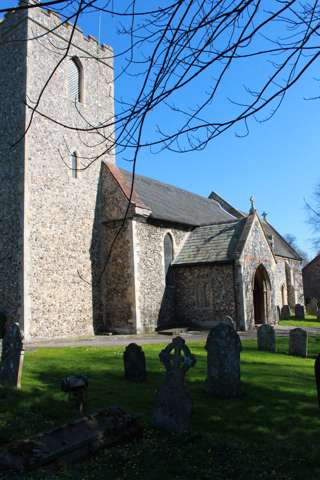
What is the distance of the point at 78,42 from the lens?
1961 centimetres

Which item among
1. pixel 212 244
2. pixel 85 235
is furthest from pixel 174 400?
pixel 212 244

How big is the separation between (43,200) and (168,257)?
6920 millimetres

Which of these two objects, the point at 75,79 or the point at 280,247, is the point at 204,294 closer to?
the point at 75,79

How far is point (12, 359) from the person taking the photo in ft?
24.2

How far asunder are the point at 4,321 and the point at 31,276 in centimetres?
191

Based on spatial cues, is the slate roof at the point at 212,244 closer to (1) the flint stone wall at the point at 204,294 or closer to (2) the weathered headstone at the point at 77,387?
(1) the flint stone wall at the point at 204,294

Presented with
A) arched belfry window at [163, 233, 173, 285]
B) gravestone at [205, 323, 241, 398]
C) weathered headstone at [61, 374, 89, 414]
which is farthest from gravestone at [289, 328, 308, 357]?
arched belfry window at [163, 233, 173, 285]

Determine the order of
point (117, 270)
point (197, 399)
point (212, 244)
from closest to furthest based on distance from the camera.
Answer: point (197, 399) < point (117, 270) < point (212, 244)

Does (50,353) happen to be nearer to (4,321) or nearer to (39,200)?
(4,321)

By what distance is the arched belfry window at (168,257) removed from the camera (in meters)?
20.9

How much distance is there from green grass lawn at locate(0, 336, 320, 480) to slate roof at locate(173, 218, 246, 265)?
34.7 ft

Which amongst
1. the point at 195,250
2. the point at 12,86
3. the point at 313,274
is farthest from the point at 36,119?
the point at 313,274

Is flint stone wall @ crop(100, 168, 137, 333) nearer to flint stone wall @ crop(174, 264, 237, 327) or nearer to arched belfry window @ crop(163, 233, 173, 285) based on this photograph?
arched belfry window @ crop(163, 233, 173, 285)

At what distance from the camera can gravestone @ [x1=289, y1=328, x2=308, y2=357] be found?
1177cm
